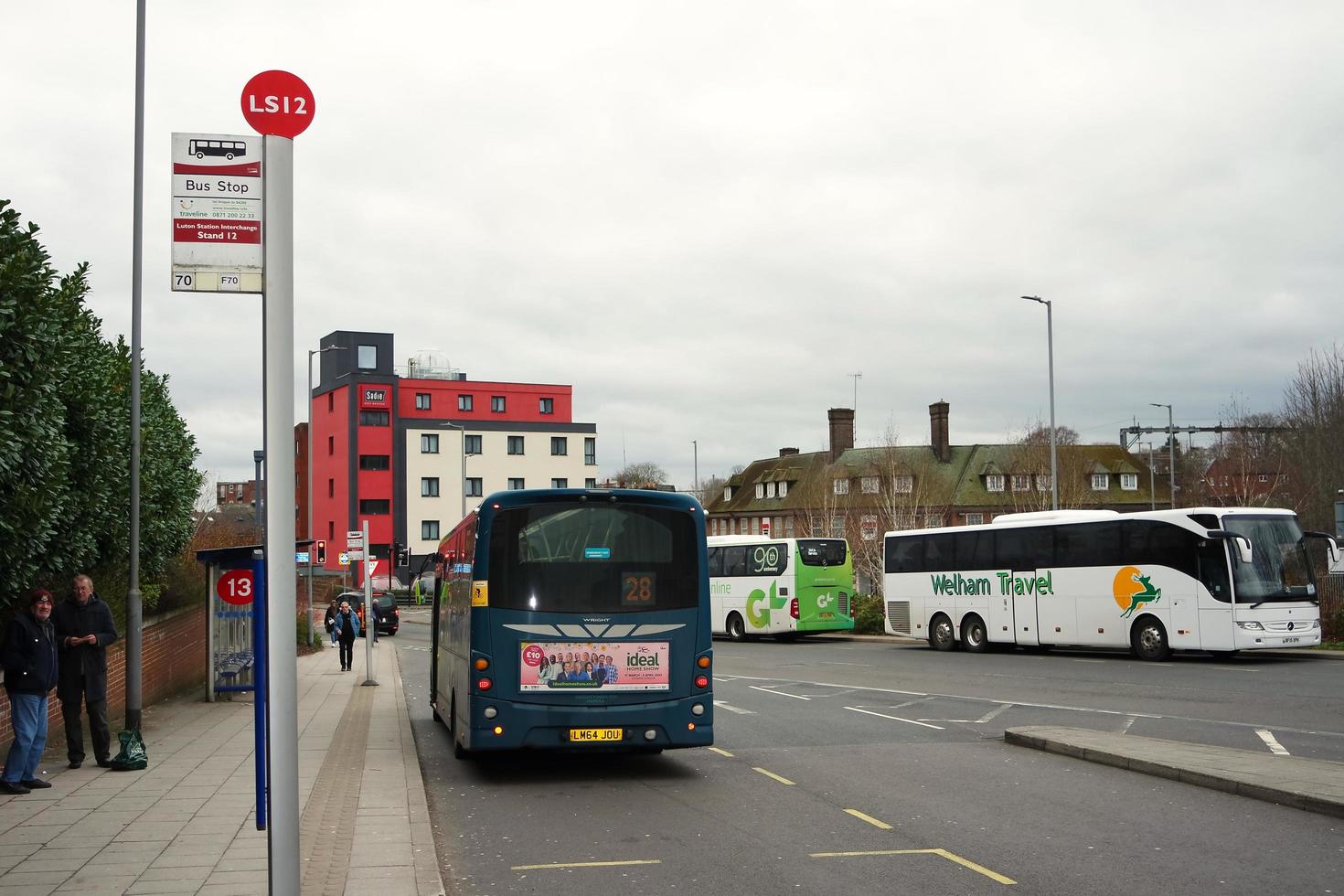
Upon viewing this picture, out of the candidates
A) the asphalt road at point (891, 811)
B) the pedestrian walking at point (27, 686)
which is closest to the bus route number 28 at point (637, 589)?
the asphalt road at point (891, 811)

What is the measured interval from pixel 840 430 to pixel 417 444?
29649mm

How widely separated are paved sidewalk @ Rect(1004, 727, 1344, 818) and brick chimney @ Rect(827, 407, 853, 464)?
78.5m

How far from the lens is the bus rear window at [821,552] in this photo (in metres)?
40.0

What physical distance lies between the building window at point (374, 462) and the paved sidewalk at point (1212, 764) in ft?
246

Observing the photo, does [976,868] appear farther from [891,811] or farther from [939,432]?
[939,432]

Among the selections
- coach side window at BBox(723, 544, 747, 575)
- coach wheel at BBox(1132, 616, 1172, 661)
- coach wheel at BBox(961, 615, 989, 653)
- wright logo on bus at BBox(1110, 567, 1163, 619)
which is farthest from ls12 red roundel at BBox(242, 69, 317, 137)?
coach side window at BBox(723, 544, 747, 575)

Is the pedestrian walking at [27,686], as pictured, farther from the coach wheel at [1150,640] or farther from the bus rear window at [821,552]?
the bus rear window at [821,552]

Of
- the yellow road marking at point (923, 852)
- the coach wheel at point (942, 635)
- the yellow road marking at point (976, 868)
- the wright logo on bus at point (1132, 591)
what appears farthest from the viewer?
the coach wheel at point (942, 635)

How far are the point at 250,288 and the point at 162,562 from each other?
56.9ft

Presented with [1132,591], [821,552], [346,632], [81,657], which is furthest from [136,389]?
[821,552]

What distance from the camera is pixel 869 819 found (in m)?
10.2

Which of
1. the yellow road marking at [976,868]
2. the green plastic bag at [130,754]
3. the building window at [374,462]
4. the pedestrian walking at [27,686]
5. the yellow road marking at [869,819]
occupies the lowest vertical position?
the yellow road marking at [869,819]

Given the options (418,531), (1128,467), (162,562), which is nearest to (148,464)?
(162,562)

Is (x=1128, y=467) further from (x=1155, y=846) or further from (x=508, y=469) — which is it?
(x=1155, y=846)
